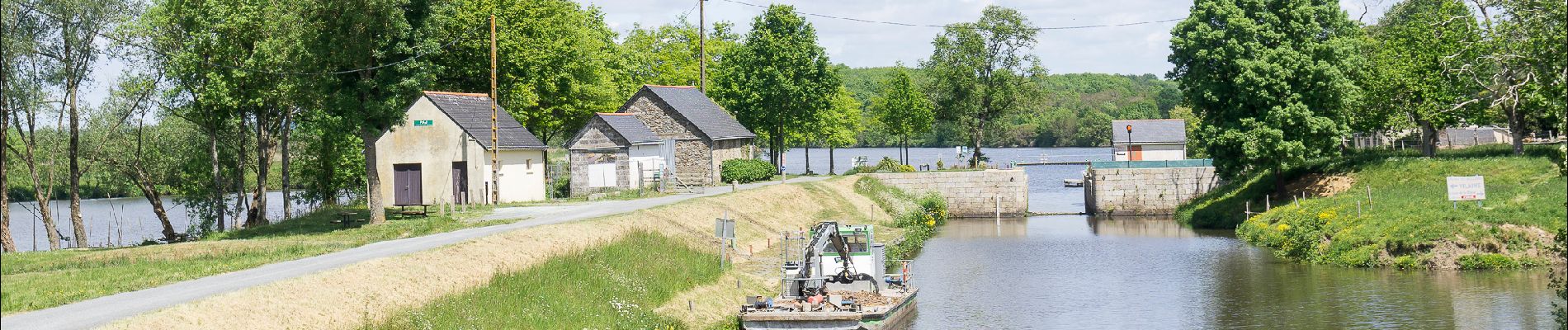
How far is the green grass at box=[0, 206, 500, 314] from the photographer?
2400 cm

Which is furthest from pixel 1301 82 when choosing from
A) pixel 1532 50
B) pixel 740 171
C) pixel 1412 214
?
pixel 1532 50

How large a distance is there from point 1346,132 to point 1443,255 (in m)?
16.8

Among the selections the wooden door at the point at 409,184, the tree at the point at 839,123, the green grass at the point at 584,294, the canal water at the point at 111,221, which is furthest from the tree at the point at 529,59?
the green grass at the point at 584,294

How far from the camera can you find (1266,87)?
5578 centimetres

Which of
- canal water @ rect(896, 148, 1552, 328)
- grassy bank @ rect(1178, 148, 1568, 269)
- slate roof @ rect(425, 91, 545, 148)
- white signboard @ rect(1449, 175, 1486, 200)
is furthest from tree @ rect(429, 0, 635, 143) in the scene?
white signboard @ rect(1449, 175, 1486, 200)

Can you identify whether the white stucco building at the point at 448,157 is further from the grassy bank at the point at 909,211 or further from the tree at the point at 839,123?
the tree at the point at 839,123

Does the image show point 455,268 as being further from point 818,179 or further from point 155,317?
point 818,179

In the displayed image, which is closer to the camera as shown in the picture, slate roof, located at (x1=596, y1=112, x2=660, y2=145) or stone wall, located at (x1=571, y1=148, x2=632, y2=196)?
stone wall, located at (x1=571, y1=148, x2=632, y2=196)

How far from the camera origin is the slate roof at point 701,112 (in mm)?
65812

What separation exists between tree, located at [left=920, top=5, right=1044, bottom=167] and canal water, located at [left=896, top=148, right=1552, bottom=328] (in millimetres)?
28543

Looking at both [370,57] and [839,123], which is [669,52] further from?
[370,57]

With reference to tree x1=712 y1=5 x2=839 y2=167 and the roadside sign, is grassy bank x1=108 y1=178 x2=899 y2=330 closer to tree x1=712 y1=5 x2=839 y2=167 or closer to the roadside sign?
the roadside sign

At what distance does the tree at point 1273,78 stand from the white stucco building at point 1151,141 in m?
29.2

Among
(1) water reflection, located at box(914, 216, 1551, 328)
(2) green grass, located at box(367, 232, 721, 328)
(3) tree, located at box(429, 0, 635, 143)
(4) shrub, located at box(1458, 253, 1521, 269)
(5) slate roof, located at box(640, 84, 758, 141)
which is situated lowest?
(1) water reflection, located at box(914, 216, 1551, 328)
